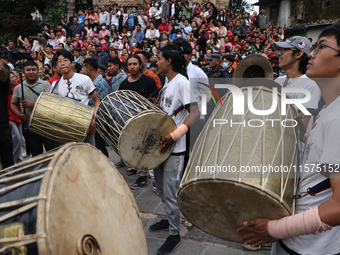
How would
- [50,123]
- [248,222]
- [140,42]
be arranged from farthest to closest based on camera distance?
[140,42], [50,123], [248,222]

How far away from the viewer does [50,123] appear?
345 centimetres

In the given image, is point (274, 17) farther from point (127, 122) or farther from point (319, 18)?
point (127, 122)

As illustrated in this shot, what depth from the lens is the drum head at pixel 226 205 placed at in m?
1.30

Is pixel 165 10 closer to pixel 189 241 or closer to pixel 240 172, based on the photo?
pixel 189 241

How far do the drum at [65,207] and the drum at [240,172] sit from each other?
0.39 m

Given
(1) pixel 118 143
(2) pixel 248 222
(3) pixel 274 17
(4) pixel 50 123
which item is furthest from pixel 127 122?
(3) pixel 274 17

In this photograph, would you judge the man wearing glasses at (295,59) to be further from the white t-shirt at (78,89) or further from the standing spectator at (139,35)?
the standing spectator at (139,35)

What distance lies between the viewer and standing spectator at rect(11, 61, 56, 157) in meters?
4.14

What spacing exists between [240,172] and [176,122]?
5.20 feet

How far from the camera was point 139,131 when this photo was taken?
271 cm

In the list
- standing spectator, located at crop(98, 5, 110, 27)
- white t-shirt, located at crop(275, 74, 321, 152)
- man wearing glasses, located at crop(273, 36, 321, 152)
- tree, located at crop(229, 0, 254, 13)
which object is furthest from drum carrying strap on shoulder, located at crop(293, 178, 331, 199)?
tree, located at crop(229, 0, 254, 13)

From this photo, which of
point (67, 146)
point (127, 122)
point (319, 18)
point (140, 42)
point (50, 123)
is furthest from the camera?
point (319, 18)

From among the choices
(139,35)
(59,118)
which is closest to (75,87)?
(59,118)

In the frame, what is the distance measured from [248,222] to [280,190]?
0.79 feet
